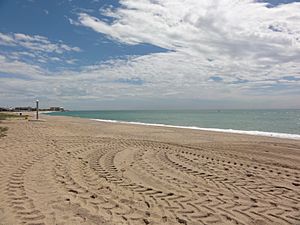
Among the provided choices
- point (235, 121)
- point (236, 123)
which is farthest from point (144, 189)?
point (235, 121)

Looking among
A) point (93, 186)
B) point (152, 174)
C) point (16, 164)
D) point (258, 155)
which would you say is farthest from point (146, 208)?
point (258, 155)

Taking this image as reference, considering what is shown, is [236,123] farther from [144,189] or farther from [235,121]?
[144,189]

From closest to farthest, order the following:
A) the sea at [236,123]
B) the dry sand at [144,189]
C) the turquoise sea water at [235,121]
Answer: the dry sand at [144,189] < the sea at [236,123] < the turquoise sea water at [235,121]

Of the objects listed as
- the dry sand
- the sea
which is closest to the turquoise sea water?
the sea

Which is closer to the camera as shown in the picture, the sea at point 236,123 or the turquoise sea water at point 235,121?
the sea at point 236,123

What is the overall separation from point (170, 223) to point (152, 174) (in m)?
3.18

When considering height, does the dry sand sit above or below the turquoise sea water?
below

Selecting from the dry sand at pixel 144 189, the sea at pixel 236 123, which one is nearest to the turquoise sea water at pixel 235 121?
the sea at pixel 236 123

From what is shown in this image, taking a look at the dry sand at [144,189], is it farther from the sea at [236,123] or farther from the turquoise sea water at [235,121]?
the turquoise sea water at [235,121]

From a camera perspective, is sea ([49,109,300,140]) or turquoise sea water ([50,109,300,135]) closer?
sea ([49,109,300,140])

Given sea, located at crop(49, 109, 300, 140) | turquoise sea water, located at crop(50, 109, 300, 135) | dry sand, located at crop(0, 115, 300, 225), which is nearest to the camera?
dry sand, located at crop(0, 115, 300, 225)

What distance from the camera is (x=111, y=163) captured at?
8961 millimetres

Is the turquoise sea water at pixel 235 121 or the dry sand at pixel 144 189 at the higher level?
the turquoise sea water at pixel 235 121

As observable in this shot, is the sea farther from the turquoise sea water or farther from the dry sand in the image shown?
the dry sand
